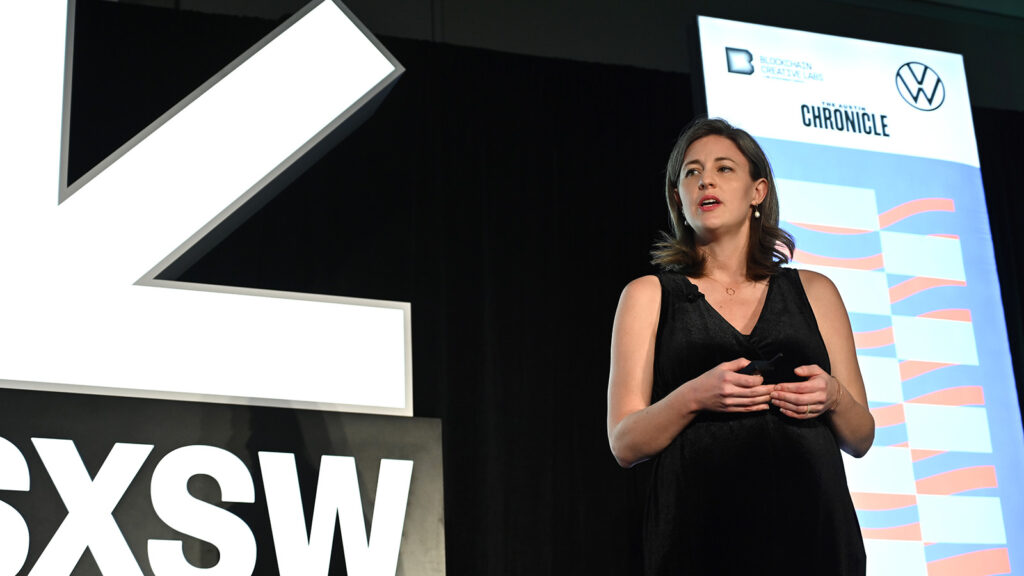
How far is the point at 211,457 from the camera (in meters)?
1.73

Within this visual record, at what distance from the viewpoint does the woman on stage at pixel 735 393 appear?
1301mm

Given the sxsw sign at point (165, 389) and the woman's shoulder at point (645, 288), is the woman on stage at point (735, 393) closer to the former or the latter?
the woman's shoulder at point (645, 288)

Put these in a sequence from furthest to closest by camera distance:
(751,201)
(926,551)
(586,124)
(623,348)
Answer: (586,124)
(926,551)
(751,201)
(623,348)

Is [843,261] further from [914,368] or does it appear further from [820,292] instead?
[820,292]

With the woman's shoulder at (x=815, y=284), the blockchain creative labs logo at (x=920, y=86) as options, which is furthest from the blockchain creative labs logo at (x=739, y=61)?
the woman's shoulder at (x=815, y=284)

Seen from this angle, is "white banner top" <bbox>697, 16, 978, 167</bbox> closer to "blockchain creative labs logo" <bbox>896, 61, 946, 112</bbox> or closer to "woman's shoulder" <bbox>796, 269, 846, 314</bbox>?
"blockchain creative labs logo" <bbox>896, 61, 946, 112</bbox>

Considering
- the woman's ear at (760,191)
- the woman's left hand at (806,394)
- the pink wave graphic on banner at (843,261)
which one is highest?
the pink wave graphic on banner at (843,261)

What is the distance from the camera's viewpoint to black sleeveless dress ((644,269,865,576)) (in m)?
1.30

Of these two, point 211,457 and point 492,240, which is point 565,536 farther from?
point 211,457

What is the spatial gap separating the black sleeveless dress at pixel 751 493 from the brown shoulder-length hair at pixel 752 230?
143 millimetres

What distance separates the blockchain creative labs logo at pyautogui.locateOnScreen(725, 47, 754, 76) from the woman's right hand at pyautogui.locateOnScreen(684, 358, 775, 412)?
1957mm

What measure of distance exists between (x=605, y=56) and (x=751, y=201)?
3.01 m

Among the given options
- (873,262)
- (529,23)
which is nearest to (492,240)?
(529,23)

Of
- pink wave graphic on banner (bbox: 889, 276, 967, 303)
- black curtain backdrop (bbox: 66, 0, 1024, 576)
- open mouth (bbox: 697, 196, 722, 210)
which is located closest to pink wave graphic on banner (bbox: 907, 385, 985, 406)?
pink wave graphic on banner (bbox: 889, 276, 967, 303)
